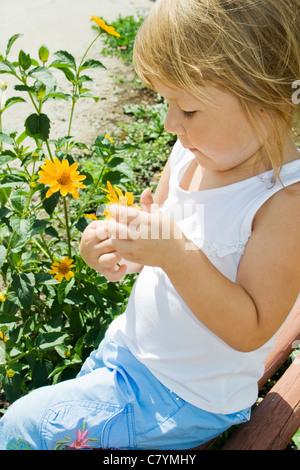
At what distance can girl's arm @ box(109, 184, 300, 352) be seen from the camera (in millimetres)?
1148

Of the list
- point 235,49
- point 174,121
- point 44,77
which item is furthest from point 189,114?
point 44,77

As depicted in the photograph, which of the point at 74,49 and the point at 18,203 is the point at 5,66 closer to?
the point at 18,203

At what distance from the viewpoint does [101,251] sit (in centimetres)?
128

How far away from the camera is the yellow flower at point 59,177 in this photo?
1579 millimetres

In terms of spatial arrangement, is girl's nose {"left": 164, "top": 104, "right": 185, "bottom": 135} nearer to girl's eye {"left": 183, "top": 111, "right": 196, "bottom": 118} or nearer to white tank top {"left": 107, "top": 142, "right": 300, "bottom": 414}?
girl's eye {"left": 183, "top": 111, "right": 196, "bottom": 118}

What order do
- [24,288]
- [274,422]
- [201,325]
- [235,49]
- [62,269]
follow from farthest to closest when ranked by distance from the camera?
[62,269] < [24,288] < [274,422] < [201,325] < [235,49]

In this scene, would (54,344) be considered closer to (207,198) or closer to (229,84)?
A: (207,198)

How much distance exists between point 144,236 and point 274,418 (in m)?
0.70

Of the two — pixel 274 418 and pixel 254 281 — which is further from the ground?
pixel 254 281

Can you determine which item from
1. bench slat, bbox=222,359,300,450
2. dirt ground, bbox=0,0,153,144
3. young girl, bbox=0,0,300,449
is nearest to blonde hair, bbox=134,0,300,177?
young girl, bbox=0,0,300,449

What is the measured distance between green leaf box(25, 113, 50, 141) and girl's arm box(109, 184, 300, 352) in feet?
2.11

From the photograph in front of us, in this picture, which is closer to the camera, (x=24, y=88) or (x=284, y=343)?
(x=24, y=88)

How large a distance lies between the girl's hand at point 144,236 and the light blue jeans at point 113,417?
0.39 m

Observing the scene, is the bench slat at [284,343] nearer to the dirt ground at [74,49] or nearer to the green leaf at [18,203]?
the green leaf at [18,203]
